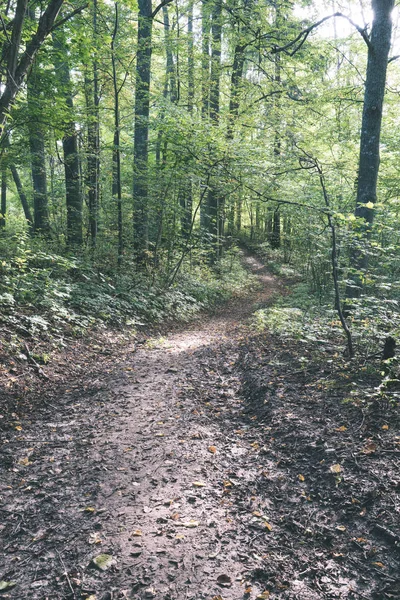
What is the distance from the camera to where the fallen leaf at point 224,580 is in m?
2.30

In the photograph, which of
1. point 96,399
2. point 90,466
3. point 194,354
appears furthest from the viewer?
point 194,354

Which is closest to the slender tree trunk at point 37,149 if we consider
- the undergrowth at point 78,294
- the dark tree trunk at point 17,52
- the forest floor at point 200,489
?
the undergrowth at point 78,294

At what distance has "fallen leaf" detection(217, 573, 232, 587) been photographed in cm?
230

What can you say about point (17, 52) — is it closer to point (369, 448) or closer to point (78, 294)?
point (78, 294)

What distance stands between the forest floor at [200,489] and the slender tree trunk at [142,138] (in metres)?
6.04

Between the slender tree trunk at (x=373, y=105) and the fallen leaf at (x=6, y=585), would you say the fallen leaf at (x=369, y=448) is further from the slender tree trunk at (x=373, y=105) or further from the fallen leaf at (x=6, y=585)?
the slender tree trunk at (x=373, y=105)

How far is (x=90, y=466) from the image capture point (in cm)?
352

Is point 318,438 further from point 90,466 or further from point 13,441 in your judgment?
point 13,441

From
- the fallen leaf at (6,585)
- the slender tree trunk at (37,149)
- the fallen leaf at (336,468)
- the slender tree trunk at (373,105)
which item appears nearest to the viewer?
the fallen leaf at (6,585)

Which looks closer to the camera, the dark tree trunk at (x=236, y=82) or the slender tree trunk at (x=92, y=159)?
the slender tree trunk at (x=92, y=159)

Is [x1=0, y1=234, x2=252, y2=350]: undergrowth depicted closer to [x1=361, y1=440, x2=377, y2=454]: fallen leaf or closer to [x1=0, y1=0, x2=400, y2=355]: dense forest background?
[x1=0, y1=0, x2=400, y2=355]: dense forest background

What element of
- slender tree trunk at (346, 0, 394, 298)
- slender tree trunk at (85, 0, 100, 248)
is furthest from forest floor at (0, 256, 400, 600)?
slender tree trunk at (85, 0, 100, 248)

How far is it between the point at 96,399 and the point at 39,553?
8.38 ft

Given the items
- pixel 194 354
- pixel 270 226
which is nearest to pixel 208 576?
pixel 194 354
